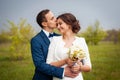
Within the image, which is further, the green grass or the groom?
the green grass

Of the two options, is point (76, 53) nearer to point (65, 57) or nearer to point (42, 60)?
point (65, 57)

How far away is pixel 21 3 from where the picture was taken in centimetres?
561

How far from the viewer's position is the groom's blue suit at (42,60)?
7.66 ft

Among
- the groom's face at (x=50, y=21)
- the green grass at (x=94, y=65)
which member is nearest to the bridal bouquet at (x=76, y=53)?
the groom's face at (x=50, y=21)

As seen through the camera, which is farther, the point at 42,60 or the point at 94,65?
Answer: the point at 94,65

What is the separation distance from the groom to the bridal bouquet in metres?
0.15

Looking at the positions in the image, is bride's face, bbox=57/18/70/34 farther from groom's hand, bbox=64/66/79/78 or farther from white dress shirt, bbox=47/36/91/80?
groom's hand, bbox=64/66/79/78

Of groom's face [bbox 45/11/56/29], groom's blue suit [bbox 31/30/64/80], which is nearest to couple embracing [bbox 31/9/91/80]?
groom's blue suit [bbox 31/30/64/80]

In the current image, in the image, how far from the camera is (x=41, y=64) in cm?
240

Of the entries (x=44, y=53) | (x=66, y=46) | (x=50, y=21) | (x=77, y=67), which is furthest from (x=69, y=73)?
(x=50, y=21)

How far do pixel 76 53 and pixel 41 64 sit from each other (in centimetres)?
35

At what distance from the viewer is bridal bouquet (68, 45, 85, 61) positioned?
2163 mm

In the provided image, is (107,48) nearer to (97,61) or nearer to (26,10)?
(97,61)

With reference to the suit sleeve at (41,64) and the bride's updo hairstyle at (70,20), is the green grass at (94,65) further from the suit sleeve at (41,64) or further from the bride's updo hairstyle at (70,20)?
the bride's updo hairstyle at (70,20)
